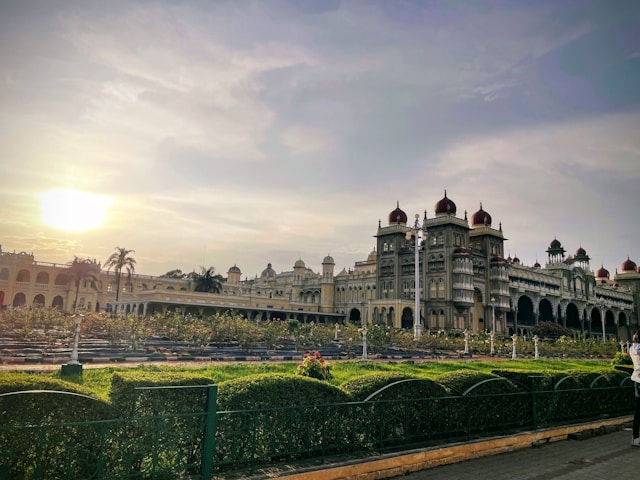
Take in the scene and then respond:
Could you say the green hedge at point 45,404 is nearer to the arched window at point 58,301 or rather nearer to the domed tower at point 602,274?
the arched window at point 58,301

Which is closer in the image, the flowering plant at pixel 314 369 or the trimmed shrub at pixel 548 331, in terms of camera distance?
the flowering plant at pixel 314 369

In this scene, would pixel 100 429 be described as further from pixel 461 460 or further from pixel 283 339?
pixel 283 339

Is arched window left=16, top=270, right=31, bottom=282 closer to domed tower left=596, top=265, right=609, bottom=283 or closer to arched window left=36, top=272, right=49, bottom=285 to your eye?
arched window left=36, top=272, right=49, bottom=285

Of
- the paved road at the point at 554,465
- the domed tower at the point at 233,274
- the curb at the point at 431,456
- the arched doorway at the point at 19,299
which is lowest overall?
the paved road at the point at 554,465

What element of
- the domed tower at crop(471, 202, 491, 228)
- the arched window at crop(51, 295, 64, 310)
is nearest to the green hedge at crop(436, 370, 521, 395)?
the domed tower at crop(471, 202, 491, 228)

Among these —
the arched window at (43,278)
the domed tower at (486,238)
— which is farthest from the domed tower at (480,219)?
the arched window at (43,278)

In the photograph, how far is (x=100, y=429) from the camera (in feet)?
15.0

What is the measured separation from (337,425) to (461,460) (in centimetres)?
241

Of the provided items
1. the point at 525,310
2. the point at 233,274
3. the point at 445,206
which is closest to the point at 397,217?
the point at 445,206

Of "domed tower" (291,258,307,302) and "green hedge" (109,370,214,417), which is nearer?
"green hedge" (109,370,214,417)

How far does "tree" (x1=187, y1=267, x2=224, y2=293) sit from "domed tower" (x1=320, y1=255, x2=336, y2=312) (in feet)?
56.8

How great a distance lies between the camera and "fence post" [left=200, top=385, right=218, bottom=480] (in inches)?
199

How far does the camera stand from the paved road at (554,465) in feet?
21.8

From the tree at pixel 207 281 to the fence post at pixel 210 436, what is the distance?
2505 inches
